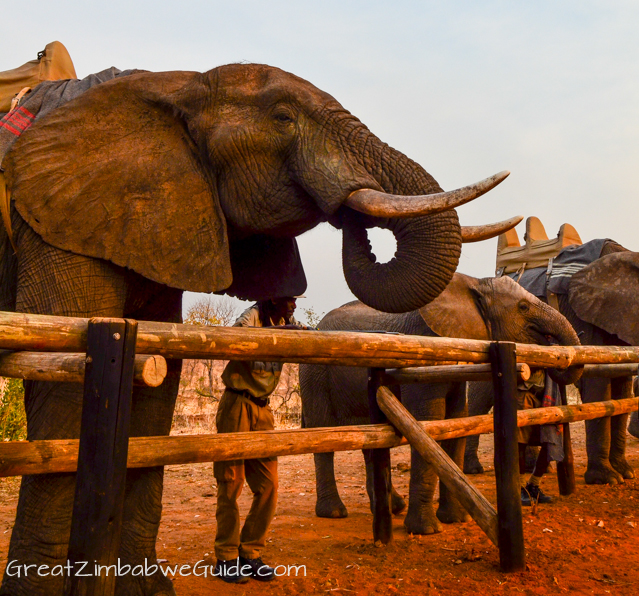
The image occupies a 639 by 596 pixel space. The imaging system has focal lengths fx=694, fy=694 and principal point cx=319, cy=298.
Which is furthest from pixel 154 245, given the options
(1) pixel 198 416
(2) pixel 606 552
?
(1) pixel 198 416

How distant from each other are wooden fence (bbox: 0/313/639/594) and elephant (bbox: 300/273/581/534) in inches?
39.4

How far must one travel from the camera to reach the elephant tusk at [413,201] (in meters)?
3.30

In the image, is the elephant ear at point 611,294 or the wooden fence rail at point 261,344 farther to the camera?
the elephant ear at point 611,294

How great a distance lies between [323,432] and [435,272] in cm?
106

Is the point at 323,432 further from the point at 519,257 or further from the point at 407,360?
the point at 519,257

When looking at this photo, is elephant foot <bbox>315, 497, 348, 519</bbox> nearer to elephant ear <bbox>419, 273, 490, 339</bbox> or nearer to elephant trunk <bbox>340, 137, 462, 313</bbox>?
elephant ear <bbox>419, 273, 490, 339</bbox>

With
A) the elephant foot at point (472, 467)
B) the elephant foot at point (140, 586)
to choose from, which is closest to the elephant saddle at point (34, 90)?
the elephant foot at point (140, 586)

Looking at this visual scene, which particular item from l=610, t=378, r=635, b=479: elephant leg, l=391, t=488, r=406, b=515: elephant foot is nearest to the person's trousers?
l=391, t=488, r=406, b=515: elephant foot

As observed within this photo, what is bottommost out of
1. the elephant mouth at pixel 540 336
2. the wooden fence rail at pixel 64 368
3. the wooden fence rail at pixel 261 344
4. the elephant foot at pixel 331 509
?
the elephant foot at pixel 331 509

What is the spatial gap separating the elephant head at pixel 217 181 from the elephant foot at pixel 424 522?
7.98ft

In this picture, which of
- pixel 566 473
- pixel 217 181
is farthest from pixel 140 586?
pixel 566 473

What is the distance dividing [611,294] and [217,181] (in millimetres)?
7027

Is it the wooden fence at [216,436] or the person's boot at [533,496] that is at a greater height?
the wooden fence at [216,436]

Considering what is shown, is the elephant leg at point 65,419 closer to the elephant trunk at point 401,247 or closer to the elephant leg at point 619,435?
the elephant trunk at point 401,247
